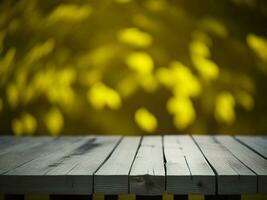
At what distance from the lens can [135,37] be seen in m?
3.17

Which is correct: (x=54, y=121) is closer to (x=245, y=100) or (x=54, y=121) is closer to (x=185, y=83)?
(x=185, y=83)

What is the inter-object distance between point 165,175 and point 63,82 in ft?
5.80

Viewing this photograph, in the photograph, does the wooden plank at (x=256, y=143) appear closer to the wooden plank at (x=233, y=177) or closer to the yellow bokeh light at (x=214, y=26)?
the wooden plank at (x=233, y=177)

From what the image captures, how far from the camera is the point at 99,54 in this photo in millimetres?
3176

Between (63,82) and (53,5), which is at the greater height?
(53,5)

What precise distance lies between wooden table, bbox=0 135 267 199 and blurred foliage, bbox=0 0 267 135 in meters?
0.67

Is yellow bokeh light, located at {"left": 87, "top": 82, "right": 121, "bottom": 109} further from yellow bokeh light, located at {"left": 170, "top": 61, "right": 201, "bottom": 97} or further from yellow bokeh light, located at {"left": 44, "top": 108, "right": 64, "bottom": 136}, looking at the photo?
yellow bokeh light, located at {"left": 170, "top": 61, "right": 201, "bottom": 97}

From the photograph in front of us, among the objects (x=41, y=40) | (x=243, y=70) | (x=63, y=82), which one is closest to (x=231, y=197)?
(x=243, y=70)

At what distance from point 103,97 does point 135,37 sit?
1.76 ft

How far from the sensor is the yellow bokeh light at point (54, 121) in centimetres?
315

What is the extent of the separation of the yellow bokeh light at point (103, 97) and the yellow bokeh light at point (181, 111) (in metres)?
0.41

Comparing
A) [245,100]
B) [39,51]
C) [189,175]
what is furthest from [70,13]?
[189,175]

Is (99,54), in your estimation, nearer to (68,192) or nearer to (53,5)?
(53,5)

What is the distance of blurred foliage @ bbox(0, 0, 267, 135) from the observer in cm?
311
